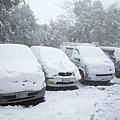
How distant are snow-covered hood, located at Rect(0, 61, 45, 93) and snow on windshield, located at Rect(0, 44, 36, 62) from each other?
37 cm

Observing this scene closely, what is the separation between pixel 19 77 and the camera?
5312mm

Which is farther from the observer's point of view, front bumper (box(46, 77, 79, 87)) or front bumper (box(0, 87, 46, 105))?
front bumper (box(46, 77, 79, 87))

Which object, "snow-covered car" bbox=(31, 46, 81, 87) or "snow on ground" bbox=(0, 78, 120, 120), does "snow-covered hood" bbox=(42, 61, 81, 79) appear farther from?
"snow on ground" bbox=(0, 78, 120, 120)

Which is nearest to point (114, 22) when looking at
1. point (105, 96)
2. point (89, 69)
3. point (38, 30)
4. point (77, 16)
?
point (77, 16)

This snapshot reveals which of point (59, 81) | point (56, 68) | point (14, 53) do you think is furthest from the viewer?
point (56, 68)

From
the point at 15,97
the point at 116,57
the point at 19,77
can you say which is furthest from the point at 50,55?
the point at 116,57

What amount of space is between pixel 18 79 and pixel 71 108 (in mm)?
1755

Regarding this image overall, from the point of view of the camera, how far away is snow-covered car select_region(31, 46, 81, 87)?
7029 millimetres

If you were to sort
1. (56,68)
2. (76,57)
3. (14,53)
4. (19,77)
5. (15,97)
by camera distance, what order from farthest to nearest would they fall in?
(76,57) → (56,68) → (14,53) → (19,77) → (15,97)

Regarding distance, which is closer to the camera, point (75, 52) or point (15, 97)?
point (15, 97)

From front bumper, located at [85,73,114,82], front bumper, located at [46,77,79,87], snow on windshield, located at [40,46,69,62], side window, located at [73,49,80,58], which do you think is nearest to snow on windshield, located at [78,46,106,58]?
side window, located at [73,49,80,58]

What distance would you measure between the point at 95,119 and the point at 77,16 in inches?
770

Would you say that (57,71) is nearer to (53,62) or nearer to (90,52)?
(53,62)

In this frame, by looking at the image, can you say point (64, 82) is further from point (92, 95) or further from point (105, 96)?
point (105, 96)
